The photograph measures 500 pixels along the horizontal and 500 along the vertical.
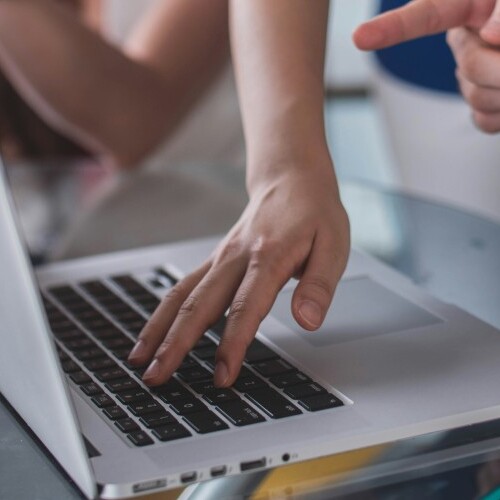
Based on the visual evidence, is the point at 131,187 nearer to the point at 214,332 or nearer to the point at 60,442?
the point at 214,332

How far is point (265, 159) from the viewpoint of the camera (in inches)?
32.1

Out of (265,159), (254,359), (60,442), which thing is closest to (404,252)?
(265,159)

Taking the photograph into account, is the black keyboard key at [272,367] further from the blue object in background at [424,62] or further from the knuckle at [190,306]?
the blue object in background at [424,62]

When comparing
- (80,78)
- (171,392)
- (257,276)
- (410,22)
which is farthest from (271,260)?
(80,78)

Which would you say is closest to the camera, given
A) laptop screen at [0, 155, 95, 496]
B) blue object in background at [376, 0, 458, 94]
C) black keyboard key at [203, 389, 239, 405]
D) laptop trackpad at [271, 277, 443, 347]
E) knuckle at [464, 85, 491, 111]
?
laptop screen at [0, 155, 95, 496]

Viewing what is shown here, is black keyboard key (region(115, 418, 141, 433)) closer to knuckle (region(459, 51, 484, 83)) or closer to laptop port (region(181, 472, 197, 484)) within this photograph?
laptop port (region(181, 472, 197, 484))

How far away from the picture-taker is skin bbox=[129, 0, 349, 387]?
26.9 inches

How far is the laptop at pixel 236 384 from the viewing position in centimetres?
55

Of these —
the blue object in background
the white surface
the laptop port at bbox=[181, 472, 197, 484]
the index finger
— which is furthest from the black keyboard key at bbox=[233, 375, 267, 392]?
the blue object in background

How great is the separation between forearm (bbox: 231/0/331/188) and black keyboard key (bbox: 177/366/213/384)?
18 cm

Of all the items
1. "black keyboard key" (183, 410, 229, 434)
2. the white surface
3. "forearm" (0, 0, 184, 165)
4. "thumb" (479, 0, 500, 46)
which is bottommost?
the white surface

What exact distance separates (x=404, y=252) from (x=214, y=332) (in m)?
0.30

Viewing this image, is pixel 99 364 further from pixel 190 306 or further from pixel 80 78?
pixel 80 78

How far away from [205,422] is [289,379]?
0.08 meters
